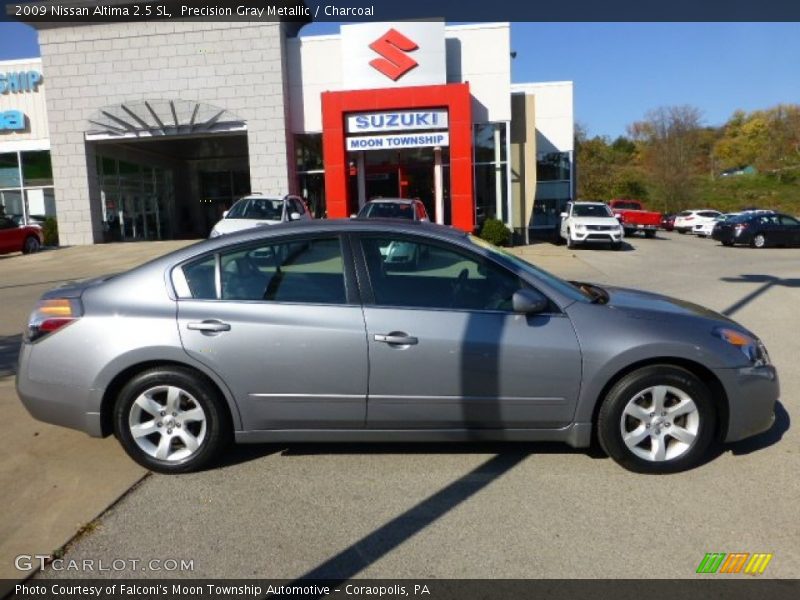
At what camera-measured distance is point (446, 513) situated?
146 inches

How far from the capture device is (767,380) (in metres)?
4.21

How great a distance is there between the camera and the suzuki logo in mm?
23984

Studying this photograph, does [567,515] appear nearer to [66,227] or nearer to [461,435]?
[461,435]

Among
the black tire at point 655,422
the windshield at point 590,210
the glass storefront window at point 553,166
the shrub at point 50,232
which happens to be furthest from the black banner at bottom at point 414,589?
the glass storefront window at point 553,166

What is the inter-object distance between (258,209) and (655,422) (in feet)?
47.1

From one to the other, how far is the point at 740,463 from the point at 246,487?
313cm

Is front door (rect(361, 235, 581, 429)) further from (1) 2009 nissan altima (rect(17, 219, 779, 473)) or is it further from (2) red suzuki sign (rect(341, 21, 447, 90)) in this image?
(2) red suzuki sign (rect(341, 21, 447, 90))

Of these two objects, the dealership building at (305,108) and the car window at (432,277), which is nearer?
the car window at (432,277)

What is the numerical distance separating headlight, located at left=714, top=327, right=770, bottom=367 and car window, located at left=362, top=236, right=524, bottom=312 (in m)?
1.30

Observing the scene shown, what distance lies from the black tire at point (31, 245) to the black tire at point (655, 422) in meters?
24.9

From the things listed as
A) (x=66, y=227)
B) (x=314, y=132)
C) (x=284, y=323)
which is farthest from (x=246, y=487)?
(x=66, y=227)

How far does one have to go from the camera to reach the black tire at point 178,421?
13.7 ft

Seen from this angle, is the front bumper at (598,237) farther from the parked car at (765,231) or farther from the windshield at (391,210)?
the windshield at (391,210)

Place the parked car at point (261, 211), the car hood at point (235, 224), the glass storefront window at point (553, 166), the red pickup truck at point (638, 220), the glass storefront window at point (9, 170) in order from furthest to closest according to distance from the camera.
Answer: the red pickup truck at point (638, 220) < the glass storefront window at point (553, 166) < the glass storefront window at point (9, 170) < the parked car at point (261, 211) < the car hood at point (235, 224)
